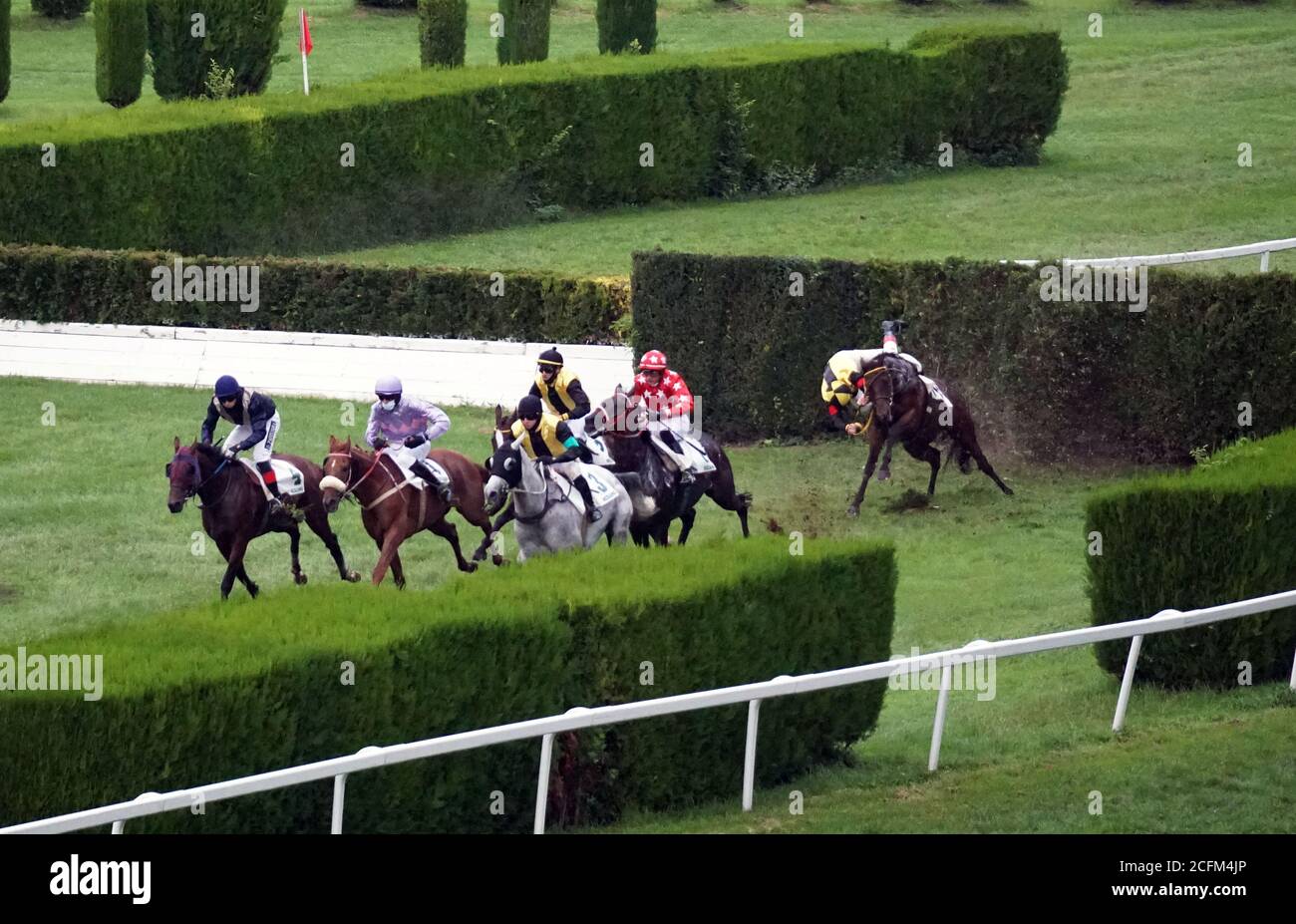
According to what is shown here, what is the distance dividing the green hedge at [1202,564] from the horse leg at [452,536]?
4670 mm

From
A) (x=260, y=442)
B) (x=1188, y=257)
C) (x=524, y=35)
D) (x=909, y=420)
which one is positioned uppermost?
(x=524, y=35)

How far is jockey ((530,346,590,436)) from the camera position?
15.5 meters

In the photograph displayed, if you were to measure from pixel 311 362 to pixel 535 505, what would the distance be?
753 centimetres

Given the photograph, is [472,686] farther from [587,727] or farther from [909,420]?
[909,420]

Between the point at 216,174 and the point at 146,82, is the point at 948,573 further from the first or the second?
the point at 146,82

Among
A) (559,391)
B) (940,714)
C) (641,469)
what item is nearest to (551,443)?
(559,391)

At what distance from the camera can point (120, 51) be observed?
31484 millimetres

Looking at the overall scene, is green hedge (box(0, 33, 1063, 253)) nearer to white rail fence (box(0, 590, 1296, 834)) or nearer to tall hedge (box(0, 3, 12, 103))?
tall hedge (box(0, 3, 12, 103))

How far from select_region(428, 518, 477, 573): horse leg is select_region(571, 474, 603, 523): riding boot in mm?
1220

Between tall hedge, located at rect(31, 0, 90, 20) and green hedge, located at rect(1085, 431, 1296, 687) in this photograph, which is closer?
green hedge, located at rect(1085, 431, 1296, 687)

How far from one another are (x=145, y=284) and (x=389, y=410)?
26.1 ft

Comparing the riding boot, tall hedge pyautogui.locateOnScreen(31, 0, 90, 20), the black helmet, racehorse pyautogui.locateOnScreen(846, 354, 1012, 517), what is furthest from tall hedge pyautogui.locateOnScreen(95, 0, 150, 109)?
the riding boot

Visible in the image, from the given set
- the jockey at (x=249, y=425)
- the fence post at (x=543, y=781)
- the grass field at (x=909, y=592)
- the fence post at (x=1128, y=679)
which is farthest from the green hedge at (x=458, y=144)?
the fence post at (x=543, y=781)

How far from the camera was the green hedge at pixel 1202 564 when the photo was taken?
12.6 metres
